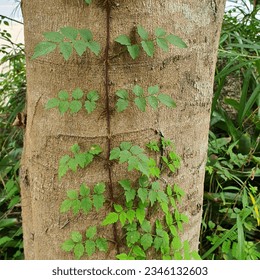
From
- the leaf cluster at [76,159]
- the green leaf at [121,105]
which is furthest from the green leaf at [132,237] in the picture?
the green leaf at [121,105]

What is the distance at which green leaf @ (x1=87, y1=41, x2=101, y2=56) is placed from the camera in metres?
0.97

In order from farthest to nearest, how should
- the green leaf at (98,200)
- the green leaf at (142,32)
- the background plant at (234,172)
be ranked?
the background plant at (234,172), the green leaf at (98,200), the green leaf at (142,32)

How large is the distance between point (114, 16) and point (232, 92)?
1.46 m

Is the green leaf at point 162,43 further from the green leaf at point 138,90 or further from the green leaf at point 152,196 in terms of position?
the green leaf at point 152,196

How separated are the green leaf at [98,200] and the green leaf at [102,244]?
0.12 meters

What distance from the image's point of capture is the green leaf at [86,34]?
98cm

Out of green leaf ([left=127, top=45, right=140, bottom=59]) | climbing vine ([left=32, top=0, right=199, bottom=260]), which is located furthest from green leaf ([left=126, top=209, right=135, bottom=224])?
green leaf ([left=127, top=45, right=140, bottom=59])

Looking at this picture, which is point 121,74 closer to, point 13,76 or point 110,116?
point 110,116

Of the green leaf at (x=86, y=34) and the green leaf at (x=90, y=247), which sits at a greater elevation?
the green leaf at (x=86, y=34)

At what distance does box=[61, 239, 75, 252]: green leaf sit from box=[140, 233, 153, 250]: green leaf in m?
0.20

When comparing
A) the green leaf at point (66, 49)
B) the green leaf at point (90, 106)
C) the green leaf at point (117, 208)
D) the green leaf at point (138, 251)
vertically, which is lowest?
the green leaf at point (138, 251)

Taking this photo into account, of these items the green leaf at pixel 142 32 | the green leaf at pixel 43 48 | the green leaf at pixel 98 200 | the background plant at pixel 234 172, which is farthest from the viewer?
the background plant at pixel 234 172

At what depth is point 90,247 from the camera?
118 cm

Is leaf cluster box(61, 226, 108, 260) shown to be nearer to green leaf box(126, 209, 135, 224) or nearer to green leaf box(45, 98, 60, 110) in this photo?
green leaf box(126, 209, 135, 224)
